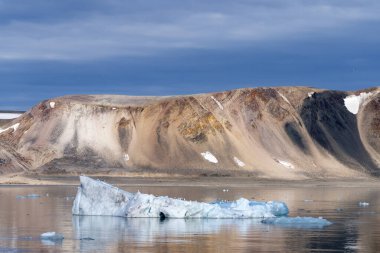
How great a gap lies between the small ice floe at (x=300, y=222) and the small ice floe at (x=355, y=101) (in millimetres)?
95267

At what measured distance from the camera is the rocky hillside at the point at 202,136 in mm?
107750

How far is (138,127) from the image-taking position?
11469cm

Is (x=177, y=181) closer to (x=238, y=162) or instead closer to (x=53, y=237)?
(x=238, y=162)

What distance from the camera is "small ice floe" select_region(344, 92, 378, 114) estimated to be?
130 metres

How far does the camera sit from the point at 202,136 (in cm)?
11275

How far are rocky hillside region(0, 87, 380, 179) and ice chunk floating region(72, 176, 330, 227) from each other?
6189cm

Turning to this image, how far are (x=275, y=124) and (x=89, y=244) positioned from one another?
94.3m

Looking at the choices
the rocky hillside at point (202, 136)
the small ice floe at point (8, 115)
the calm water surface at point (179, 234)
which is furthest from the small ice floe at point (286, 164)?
the calm water surface at point (179, 234)

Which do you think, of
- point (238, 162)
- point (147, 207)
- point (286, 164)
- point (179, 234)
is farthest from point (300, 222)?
point (286, 164)

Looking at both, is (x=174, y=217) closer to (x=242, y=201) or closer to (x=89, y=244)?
(x=242, y=201)

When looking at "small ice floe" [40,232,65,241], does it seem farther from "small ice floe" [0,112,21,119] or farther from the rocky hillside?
"small ice floe" [0,112,21,119]

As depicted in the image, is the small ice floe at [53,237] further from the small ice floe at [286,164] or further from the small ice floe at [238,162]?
the small ice floe at [286,164]

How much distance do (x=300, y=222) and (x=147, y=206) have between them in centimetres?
647

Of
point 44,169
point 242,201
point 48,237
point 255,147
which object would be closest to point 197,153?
point 255,147
